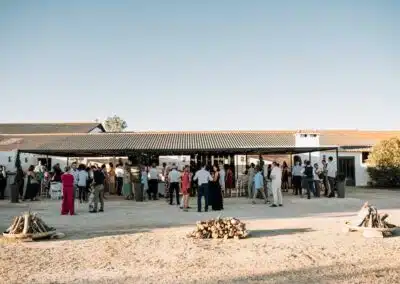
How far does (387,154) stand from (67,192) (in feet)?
65.9

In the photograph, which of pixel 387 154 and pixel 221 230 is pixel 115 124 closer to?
pixel 387 154

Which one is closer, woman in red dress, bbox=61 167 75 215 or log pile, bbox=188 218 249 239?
log pile, bbox=188 218 249 239

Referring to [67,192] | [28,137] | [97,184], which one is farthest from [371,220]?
[28,137]

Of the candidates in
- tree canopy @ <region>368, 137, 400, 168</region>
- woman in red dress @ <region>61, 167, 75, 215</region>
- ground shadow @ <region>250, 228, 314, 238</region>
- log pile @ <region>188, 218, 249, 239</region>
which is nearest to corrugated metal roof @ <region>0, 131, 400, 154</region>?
tree canopy @ <region>368, 137, 400, 168</region>

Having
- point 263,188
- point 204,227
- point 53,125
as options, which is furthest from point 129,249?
point 53,125

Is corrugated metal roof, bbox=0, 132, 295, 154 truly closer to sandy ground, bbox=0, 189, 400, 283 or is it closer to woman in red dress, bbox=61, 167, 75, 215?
woman in red dress, bbox=61, 167, 75, 215

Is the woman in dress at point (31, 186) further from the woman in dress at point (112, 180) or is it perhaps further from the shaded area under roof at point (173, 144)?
the woman in dress at point (112, 180)

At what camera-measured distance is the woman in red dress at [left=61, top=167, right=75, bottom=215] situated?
12742 millimetres

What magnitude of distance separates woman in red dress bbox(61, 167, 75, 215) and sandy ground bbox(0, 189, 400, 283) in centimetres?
125

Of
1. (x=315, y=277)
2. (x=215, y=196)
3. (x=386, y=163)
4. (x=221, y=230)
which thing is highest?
(x=386, y=163)

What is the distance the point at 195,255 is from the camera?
7418 mm

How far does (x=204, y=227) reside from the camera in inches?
359

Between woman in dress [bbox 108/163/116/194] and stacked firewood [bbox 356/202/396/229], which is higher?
woman in dress [bbox 108/163/116/194]

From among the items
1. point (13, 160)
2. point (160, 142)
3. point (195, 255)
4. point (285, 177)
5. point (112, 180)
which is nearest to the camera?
point (195, 255)
